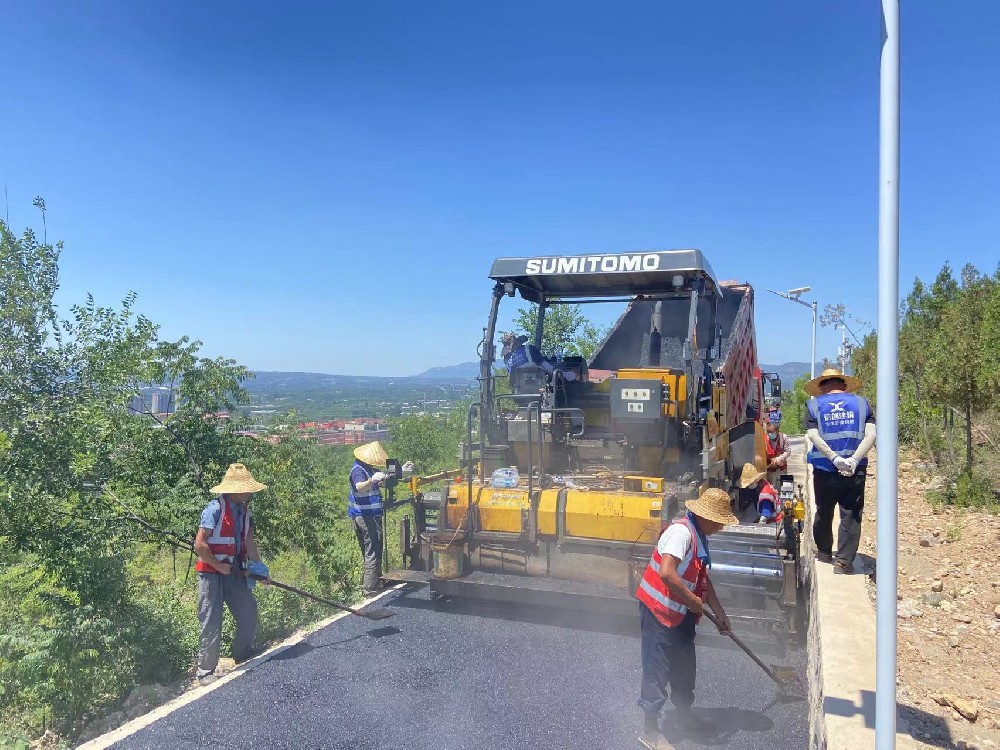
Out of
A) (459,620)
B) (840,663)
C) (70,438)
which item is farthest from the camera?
(70,438)

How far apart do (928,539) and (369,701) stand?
5.90m

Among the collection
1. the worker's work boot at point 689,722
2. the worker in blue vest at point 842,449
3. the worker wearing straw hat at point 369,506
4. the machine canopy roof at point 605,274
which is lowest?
the worker's work boot at point 689,722

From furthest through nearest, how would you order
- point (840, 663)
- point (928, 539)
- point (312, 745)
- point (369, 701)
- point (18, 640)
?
point (928, 539), point (18, 640), point (369, 701), point (312, 745), point (840, 663)

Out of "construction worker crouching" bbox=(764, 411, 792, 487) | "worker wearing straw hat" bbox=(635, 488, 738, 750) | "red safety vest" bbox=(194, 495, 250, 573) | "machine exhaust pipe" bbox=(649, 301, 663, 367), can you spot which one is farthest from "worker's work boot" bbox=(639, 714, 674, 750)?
"construction worker crouching" bbox=(764, 411, 792, 487)

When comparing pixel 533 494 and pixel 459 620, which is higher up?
pixel 533 494

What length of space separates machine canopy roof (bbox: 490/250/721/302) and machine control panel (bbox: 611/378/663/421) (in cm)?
97

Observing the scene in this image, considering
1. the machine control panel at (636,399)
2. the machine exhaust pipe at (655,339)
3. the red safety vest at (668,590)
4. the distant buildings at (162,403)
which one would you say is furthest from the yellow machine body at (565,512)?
the distant buildings at (162,403)

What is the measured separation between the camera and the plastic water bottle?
6258mm

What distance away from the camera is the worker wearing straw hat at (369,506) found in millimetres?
6633

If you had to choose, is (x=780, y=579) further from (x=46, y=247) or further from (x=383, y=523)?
(x=46, y=247)

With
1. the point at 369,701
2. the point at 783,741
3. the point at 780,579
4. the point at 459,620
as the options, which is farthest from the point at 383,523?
the point at 783,741

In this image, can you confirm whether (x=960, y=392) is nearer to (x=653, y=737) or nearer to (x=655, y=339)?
(x=655, y=339)

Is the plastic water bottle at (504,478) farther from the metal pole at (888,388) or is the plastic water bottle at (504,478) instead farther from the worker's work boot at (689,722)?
the metal pole at (888,388)

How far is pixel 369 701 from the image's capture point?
4.47 meters
